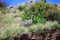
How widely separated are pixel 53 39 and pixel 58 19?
0.99 meters

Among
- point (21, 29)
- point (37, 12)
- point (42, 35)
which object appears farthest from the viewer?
point (37, 12)

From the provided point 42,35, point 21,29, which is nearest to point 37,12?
point 21,29

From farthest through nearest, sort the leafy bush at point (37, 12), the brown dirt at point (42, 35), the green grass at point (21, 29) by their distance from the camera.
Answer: the leafy bush at point (37, 12) < the green grass at point (21, 29) < the brown dirt at point (42, 35)

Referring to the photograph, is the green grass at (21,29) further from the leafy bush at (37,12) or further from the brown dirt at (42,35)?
the leafy bush at (37,12)

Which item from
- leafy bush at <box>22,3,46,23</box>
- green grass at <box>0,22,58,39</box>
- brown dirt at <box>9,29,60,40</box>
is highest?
leafy bush at <box>22,3,46,23</box>

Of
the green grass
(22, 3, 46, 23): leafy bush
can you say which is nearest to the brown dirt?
the green grass

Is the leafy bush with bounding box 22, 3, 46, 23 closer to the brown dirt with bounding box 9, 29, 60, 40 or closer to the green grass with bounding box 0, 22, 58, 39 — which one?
the green grass with bounding box 0, 22, 58, 39

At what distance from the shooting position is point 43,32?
29.3ft

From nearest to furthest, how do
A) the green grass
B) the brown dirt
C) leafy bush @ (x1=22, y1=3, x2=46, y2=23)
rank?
the brown dirt → the green grass → leafy bush @ (x1=22, y1=3, x2=46, y2=23)

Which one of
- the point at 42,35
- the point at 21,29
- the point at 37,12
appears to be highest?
the point at 37,12

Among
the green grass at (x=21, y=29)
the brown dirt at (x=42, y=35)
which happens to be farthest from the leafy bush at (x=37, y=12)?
the brown dirt at (x=42, y=35)

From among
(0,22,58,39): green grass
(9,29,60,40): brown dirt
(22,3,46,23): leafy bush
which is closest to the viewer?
(9,29,60,40): brown dirt

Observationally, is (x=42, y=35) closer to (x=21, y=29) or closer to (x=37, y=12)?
(x=21, y=29)

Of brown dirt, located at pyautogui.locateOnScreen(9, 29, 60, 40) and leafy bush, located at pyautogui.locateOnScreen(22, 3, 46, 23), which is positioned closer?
brown dirt, located at pyautogui.locateOnScreen(9, 29, 60, 40)
